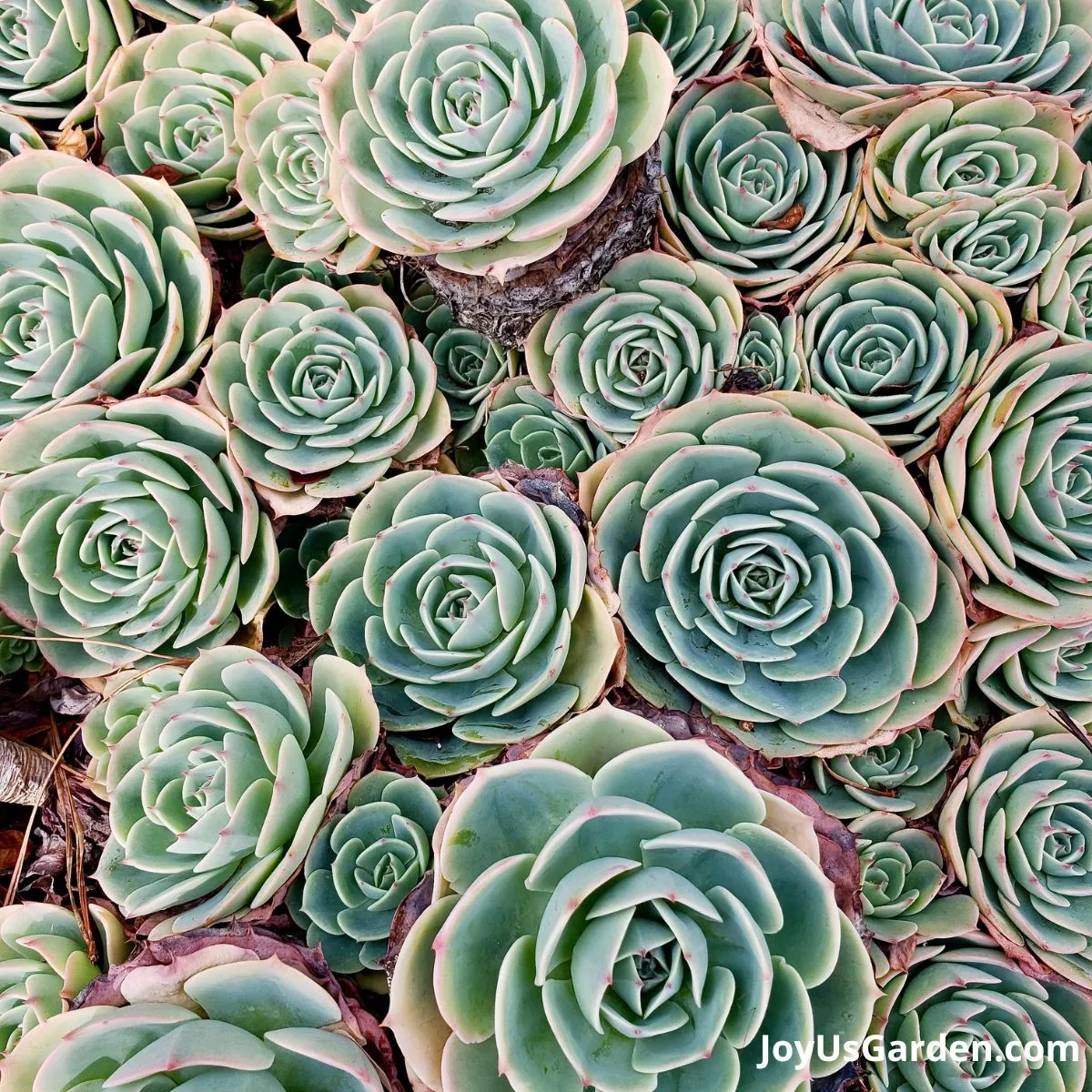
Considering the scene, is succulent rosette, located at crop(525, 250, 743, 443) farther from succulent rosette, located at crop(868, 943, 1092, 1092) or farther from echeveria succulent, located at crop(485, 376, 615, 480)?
succulent rosette, located at crop(868, 943, 1092, 1092)

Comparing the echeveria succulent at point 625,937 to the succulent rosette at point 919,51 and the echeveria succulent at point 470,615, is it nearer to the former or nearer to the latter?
the echeveria succulent at point 470,615

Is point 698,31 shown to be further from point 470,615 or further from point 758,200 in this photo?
point 470,615

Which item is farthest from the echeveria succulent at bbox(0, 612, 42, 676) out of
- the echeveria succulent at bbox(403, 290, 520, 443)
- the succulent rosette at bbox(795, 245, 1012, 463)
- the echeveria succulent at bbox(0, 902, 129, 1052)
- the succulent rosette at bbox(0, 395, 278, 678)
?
the succulent rosette at bbox(795, 245, 1012, 463)

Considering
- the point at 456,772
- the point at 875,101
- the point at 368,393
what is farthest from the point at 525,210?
the point at 456,772

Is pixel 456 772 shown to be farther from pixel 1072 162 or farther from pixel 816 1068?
pixel 1072 162

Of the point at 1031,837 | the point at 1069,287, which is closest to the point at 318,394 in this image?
the point at 1069,287

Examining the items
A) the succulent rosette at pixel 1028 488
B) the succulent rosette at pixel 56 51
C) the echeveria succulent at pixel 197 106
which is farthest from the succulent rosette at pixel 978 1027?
the succulent rosette at pixel 56 51

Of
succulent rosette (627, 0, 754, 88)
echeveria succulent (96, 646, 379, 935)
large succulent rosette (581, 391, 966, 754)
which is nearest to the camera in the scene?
echeveria succulent (96, 646, 379, 935)
